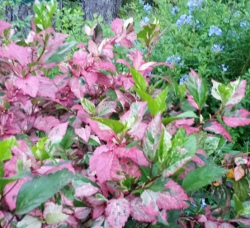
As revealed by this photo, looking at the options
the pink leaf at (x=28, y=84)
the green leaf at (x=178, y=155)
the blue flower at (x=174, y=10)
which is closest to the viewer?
the green leaf at (x=178, y=155)

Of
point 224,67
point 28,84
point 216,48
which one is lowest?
point 224,67

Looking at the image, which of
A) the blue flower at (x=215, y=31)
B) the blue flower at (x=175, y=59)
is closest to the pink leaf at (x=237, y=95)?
the blue flower at (x=175, y=59)

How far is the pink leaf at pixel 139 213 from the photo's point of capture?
3.08 ft

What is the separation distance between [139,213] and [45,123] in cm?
46

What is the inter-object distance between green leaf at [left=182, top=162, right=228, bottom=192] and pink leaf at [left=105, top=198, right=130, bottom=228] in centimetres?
18

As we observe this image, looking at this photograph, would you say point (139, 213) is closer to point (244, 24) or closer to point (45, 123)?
point (45, 123)

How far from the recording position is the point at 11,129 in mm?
1196

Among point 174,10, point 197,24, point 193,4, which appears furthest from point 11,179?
point 174,10

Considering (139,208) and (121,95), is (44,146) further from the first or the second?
(121,95)

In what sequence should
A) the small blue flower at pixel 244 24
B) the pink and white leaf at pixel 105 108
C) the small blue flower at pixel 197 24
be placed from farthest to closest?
1. the small blue flower at pixel 197 24
2. the small blue flower at pixel 244 24
3. the pink and white leaf at pixel 105 108

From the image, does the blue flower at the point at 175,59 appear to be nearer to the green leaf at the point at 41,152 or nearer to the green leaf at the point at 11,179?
the green leaf at the point at 41,152

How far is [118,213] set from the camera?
3.02 ft

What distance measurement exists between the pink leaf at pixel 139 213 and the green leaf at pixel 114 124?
0.17 meters

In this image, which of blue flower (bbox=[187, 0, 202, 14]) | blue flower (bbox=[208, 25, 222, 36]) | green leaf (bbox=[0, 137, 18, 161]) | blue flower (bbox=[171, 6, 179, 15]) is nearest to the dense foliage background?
green leaf (bbox=[0, 137, 18, 161])
